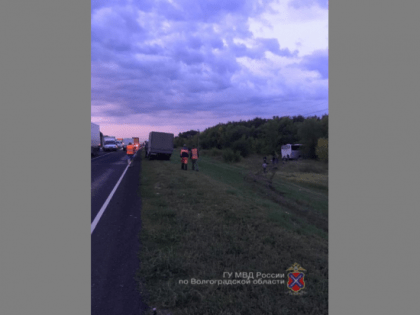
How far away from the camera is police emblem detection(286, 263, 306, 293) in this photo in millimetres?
4098

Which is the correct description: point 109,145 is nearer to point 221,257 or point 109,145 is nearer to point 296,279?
point 221,257

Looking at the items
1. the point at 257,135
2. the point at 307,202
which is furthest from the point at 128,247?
the point at 257,135

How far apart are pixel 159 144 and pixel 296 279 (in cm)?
2594

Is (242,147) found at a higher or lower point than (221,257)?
higher

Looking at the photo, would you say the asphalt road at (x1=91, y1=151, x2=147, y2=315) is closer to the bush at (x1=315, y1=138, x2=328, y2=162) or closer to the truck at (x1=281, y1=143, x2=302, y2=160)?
the bush at (x1=315, y1=138, x2=328, y2=162)

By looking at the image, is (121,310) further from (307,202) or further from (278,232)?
(307,202)

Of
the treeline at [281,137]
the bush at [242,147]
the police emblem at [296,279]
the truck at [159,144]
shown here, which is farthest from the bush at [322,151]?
the police emblem at [296,279]

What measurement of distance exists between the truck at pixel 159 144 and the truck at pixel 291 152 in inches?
944

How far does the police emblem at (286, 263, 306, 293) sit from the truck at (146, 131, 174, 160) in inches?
999

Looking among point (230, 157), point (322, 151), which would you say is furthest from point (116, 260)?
point (322, 151)

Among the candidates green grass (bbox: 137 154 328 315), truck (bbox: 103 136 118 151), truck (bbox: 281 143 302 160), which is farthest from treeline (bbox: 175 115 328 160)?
green grass (bbox: 137 154 328 315)

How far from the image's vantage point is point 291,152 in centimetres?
4791

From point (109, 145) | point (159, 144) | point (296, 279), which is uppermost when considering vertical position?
point (109, 145)

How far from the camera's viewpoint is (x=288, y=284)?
163 inches
